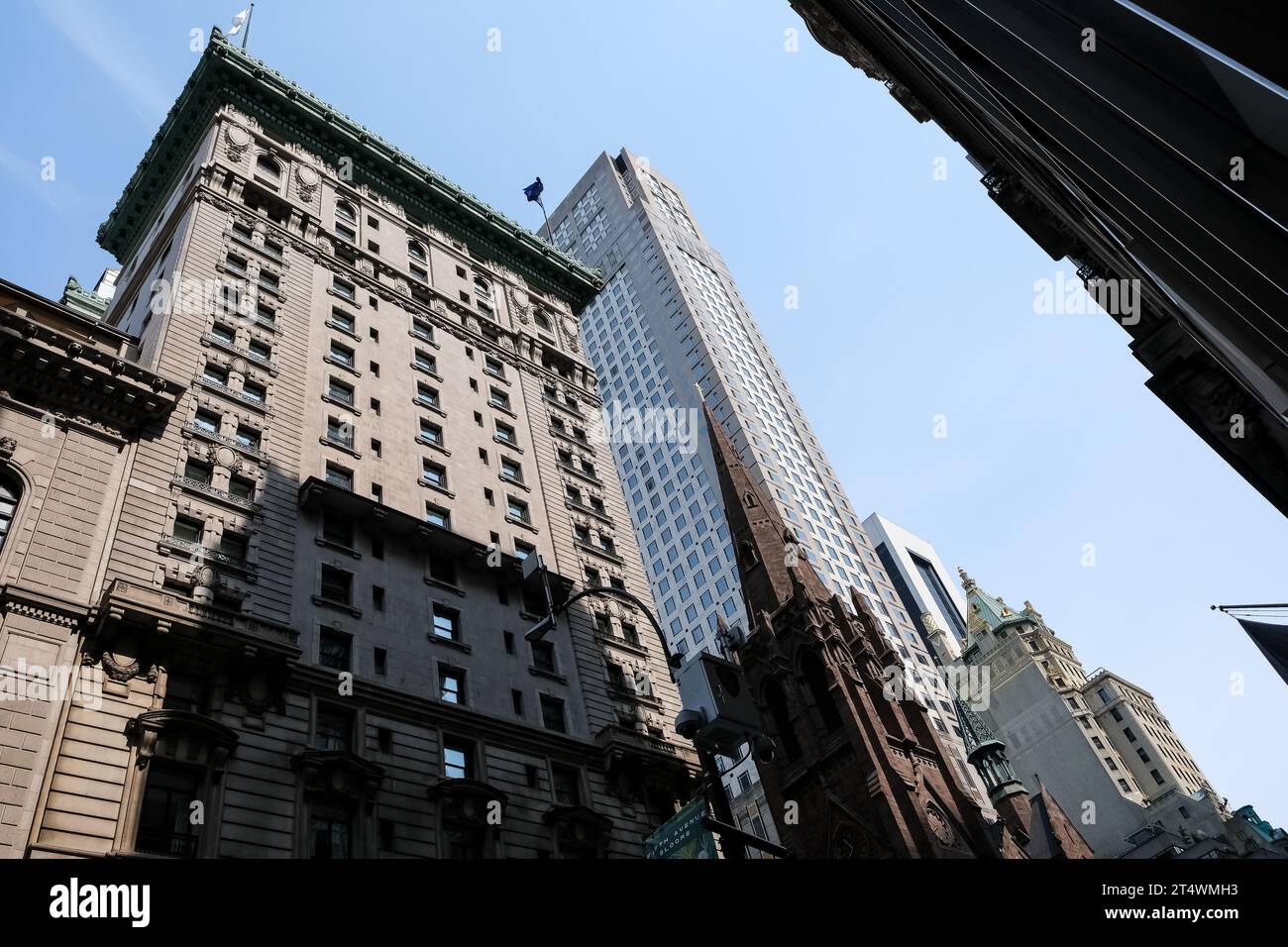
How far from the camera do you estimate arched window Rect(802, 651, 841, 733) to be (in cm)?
5519

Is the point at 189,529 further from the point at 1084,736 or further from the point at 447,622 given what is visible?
the point at 1084,736

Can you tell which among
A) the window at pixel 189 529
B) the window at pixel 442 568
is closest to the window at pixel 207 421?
the window at pixel 189 529

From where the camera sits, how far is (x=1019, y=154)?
91.7 ft

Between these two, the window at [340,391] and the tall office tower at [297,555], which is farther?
the window at [340,391]

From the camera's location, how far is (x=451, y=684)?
32562 mm

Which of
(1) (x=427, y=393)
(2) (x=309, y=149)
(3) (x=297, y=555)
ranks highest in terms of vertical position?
(2) (x=309, y=149)

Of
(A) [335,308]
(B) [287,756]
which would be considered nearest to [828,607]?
(A) [335,308]

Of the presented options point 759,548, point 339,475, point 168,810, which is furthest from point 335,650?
point 759,548

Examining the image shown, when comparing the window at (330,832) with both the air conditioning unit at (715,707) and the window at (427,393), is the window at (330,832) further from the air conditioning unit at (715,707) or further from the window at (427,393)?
the window at (427,393)

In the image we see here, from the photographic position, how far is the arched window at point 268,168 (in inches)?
2055

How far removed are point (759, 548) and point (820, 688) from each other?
14.2 meters

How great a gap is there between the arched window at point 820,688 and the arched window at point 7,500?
43.6 m

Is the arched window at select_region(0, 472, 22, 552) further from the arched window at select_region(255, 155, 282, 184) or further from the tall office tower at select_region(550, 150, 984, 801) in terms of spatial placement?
the tall office tower at select_region(550, 150, 984, 801)

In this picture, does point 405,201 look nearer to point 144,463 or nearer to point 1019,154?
point 144,463
